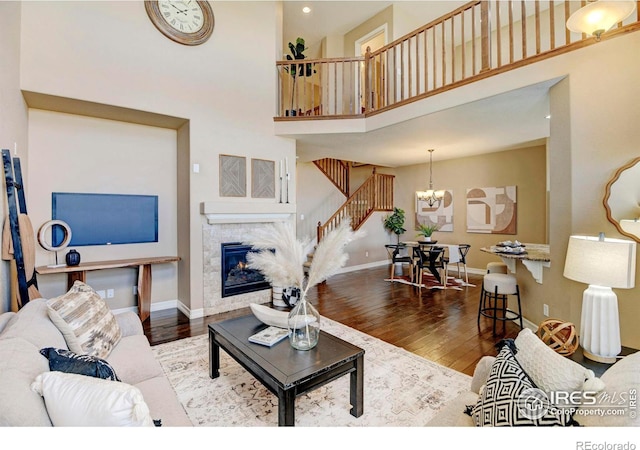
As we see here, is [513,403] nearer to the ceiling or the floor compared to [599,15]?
nearer to the floor

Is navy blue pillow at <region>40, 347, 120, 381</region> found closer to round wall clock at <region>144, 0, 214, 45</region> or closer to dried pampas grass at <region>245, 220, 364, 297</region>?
dried pampas grass at <region>245, 220, 364, 297</region>

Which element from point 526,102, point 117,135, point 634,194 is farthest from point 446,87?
point 117,135

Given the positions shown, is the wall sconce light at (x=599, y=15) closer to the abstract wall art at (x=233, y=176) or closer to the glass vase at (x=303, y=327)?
the glass vase at (x=303, y=327)

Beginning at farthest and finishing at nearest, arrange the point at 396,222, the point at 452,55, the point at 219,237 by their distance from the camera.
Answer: the point at 396,222 → the point at 219,237 → the point at 452,55

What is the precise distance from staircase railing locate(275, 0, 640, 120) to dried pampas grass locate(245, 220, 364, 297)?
2475 millimetres

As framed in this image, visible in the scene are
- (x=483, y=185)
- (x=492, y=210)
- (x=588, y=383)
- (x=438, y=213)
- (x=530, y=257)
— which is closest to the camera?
(x=588, y=383)

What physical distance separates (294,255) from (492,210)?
599 centimetres

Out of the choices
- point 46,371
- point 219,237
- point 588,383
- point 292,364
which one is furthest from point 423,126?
point 46,371

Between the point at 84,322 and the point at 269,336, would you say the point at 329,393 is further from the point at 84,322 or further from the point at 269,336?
the point at 84,322

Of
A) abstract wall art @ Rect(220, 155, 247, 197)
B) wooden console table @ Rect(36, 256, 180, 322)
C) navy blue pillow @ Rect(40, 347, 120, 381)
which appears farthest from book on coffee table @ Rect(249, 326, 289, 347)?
abstract wall art @ Rect(220, 155, 247, 197)

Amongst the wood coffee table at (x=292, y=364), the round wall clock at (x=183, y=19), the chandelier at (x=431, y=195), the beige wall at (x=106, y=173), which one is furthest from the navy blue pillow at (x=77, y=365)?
the chandelier at (x=431, y=195)

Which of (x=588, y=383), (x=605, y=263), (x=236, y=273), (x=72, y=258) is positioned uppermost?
(x=605, y=263)

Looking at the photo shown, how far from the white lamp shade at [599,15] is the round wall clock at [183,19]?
4.09 metres

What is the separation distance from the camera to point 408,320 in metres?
3.76
